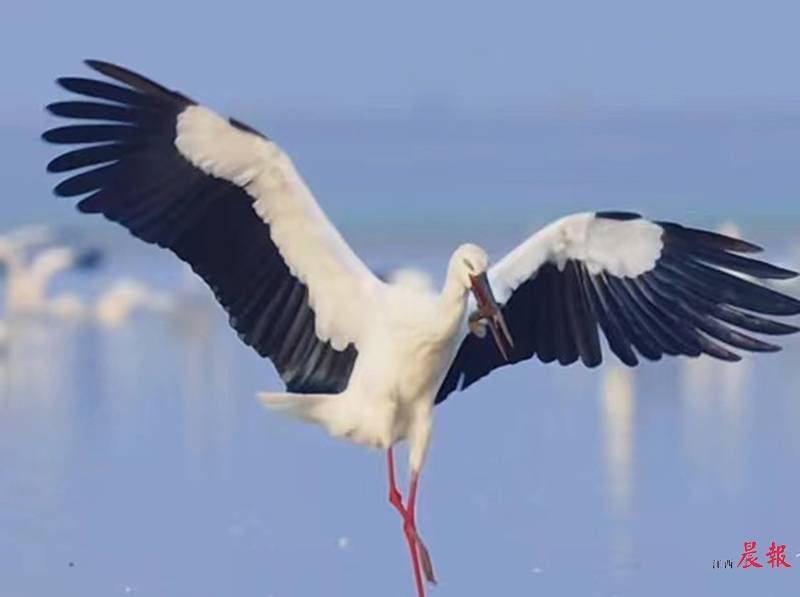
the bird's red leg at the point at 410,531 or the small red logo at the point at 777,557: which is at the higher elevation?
the bird's red leg at the point at 410,531

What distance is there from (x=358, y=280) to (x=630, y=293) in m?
0.69

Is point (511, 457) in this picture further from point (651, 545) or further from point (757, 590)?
point (757, 590)

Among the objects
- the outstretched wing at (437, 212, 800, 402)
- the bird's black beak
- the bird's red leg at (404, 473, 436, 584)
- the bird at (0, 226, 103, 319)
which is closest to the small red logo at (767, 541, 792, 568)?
the outstretched wing at (437, 212, 800, 402)

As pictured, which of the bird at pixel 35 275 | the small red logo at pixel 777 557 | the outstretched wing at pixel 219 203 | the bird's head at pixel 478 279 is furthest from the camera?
the bird at pixel 35 275

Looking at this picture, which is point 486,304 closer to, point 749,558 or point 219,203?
point 219,203

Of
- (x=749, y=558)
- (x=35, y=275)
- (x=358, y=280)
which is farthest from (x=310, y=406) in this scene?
(x=35, y=275)

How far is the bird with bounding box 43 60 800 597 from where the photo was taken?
7230 millimetres

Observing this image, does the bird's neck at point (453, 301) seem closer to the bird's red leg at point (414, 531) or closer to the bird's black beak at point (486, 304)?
the bird's black beak at point (486, 304)

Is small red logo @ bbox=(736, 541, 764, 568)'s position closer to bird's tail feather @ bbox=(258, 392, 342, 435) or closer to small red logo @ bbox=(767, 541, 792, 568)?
small red logo @ bbox=(767, 541, 792, 568)

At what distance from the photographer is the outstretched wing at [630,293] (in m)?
7.46

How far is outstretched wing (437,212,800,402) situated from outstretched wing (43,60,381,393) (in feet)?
1.29

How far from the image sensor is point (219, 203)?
7.36 m

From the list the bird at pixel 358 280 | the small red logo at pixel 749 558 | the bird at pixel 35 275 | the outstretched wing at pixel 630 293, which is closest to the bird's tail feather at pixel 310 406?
the bird at pixel 358 280

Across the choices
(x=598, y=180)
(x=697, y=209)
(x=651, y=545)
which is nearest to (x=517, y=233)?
(x=697, y=209)
